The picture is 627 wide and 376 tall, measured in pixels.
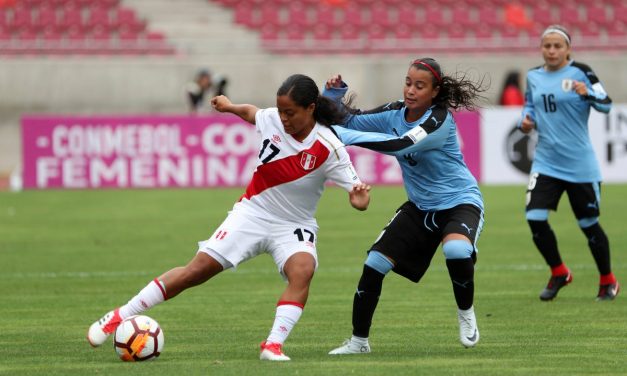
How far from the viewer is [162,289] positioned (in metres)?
7.96

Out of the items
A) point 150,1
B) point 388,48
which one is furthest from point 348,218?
point 150,1

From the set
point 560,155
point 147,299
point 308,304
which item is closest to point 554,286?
point 560,155

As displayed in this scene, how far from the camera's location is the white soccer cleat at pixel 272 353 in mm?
7617

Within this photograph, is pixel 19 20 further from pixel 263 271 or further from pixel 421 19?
pixel 263 271

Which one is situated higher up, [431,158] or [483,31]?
[431,158]

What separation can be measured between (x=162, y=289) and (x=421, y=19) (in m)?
22.8

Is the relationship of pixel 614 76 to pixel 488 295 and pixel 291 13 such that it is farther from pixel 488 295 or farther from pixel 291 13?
pixel 488 295

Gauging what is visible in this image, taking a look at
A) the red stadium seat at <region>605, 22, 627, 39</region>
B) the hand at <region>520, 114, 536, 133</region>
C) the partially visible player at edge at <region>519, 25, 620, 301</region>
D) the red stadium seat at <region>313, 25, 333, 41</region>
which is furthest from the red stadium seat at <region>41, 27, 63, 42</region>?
the hand at <region>520, 114, 536, 133</region>

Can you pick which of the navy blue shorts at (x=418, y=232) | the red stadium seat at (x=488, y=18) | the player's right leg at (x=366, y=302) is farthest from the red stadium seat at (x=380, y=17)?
the player's right leg at (x=366, y=302)

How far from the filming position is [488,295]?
1134 centimetres

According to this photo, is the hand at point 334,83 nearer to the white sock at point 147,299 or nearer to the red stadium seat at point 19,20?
the white sock at point 147,299

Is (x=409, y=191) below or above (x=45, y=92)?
above

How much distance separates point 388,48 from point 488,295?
658 inches

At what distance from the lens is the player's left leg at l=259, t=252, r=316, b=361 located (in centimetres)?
767
